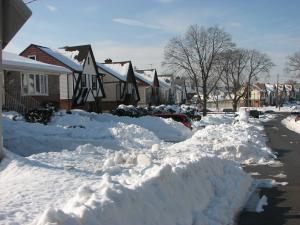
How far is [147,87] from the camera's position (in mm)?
73875

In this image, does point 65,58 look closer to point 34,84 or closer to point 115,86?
point 34,84

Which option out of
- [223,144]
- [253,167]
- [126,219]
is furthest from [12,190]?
[223,144]

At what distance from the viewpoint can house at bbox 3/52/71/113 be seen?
87.8 feet

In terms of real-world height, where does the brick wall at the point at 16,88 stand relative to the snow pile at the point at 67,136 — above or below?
above

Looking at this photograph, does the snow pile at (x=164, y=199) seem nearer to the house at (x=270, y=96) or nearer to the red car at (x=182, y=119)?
the red car at (x=182, y=119)

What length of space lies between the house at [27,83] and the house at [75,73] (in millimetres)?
4973

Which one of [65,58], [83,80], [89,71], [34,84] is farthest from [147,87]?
[34,84]

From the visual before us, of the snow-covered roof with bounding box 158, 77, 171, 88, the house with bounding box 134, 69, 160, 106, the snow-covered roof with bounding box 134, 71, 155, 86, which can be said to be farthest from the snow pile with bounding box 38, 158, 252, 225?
the snow-covered roof with bounding box 158, 77, 171, 88

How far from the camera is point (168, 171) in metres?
8.20

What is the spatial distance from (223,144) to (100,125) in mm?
7676

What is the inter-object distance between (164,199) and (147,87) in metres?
66.7

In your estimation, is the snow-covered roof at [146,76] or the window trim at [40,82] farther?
the snow-covered roof at [146,76]

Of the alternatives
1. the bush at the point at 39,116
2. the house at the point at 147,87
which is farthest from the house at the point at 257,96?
the bush at the point at 39,116

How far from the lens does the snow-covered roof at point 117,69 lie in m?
56.6
